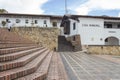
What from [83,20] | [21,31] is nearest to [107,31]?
[83,20]

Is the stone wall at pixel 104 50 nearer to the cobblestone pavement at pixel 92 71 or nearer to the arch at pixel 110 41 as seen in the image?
the arch at pixel 110 41

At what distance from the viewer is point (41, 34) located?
3616cm

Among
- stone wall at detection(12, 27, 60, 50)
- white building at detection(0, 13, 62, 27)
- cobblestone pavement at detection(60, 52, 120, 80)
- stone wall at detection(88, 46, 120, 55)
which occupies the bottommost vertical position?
cobblestone pavement at detection(60, 52, 120, 80)

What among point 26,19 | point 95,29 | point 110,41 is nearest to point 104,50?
point 95,29

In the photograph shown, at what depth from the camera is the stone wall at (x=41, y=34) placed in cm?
3559

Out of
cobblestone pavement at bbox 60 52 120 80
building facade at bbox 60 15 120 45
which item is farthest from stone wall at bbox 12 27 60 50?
cobblestone pavement at bbox 60 52 120 80

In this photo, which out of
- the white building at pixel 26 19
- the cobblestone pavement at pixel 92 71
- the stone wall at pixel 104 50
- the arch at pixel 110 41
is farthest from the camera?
the white building at pixel 26 19

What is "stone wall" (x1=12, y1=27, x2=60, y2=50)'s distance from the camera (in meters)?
35.6

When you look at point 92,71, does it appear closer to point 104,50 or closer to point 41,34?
point 104,50

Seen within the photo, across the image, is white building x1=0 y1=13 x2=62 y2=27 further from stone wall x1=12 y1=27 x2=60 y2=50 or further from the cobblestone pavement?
the cobblestone pavement

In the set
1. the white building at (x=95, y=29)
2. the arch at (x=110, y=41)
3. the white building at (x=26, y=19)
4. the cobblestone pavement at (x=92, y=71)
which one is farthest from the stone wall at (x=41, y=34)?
the cobblestone pavement at (x=92, y=71)

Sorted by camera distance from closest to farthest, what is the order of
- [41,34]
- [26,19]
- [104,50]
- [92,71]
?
1. [92,71]
2. [104,50]
3. [41,34]
4. [26,19]

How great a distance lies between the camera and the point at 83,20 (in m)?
32.3

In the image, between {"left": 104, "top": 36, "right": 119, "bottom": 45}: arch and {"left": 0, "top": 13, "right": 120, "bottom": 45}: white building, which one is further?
{"left": 104, "top": 36, "right": 119, "bottom": 45}: arch
